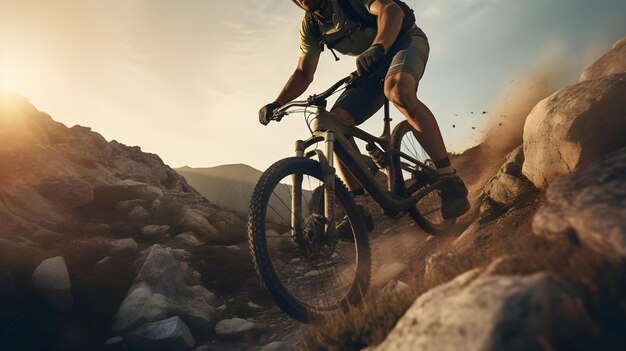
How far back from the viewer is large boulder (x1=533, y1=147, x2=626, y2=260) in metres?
1.51

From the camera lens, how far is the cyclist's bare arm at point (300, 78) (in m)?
4.50

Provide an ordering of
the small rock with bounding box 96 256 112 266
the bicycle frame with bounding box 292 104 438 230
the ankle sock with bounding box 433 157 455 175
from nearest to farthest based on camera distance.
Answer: the bicycle frame with bounding box 292 104 438 230
the ankle sock with bounding box 433 157 455 175
the small rock with bounding box 96 256 112 266

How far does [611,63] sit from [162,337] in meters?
8.63

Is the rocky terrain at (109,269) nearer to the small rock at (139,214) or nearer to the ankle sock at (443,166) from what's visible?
the small rock at (139,214)

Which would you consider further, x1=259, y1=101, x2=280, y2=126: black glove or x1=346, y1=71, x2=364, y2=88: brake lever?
x1=259, y1=101, x2=280, y2=126: black glove

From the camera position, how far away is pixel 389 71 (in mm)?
4016

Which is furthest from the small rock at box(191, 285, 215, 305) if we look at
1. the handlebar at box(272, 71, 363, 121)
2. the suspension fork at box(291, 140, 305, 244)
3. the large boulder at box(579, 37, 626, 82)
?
the large boulder at box(579, 37, 626, 82)

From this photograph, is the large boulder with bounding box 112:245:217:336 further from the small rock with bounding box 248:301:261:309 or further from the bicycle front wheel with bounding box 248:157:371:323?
the bicycle front wheel with bounding box 248:157:371:323

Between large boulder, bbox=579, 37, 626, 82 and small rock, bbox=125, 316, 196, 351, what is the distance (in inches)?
322

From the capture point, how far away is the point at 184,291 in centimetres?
482

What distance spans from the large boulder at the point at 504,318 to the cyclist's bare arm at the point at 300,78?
345cm

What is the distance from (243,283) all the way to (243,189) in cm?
3386

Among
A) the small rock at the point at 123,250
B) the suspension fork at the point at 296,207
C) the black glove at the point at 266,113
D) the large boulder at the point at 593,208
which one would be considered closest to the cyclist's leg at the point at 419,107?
the black glove at the point at 266,113

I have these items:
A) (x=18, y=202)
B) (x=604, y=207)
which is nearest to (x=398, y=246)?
(x=604, y=207)
